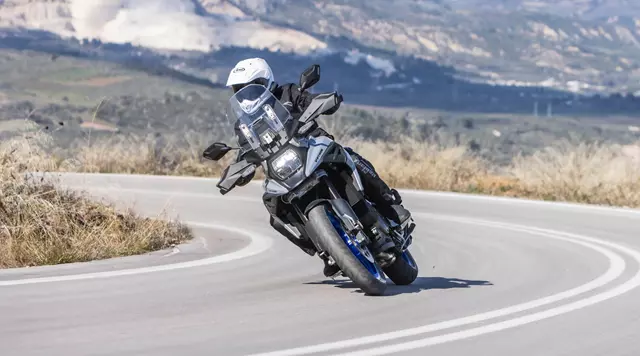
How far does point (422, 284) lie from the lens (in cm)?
1145

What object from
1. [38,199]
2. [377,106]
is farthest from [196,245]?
[377,106]

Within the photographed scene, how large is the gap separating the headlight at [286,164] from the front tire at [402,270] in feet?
4.02

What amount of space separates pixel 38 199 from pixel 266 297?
353 cm

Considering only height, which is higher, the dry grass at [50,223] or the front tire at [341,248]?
the front tire at [341,248]

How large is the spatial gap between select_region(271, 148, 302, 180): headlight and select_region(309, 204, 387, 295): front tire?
300 mm

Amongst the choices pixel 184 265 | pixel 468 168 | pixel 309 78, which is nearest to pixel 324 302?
pixel 309 78

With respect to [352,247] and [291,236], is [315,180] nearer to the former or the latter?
[352,247]

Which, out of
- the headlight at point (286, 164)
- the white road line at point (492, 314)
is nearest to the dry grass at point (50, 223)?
the headlight at point (286, 164)

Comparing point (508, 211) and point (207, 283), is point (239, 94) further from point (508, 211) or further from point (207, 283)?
point (508, 211)

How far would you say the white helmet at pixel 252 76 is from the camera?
1065cm

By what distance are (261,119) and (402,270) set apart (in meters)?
1.64

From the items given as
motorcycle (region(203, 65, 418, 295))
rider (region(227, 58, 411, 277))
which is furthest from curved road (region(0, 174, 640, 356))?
rider (region(227, 58, 411, 277))

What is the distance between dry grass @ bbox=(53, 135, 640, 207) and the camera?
21.7m

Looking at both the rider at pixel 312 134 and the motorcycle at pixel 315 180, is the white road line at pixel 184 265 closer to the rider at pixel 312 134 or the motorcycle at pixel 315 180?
the motorcycle at pixel 315 180
